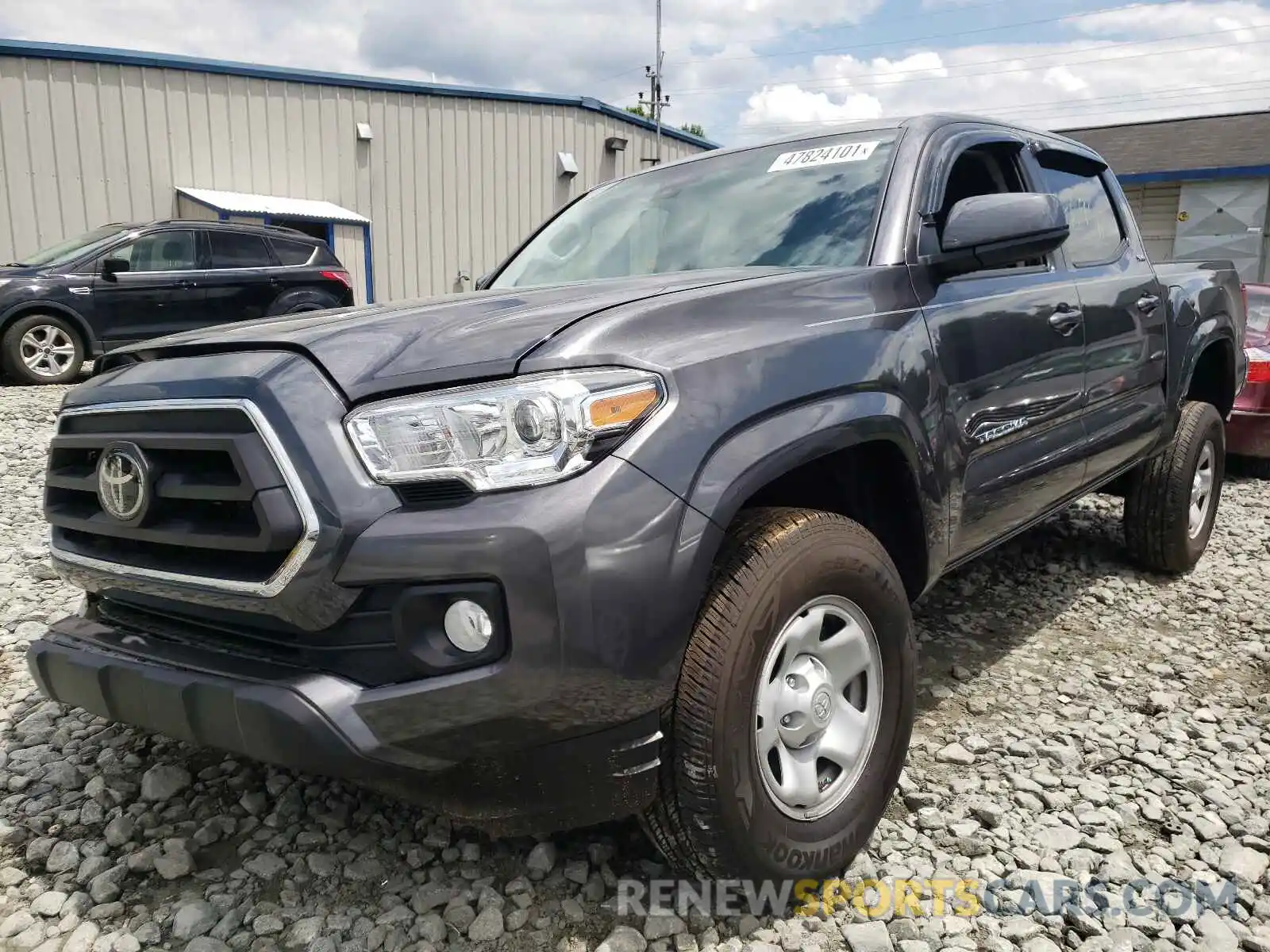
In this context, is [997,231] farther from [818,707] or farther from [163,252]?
[163,252]

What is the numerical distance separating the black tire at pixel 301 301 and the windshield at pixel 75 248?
155 centimetres

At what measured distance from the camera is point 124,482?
1919 millimetres

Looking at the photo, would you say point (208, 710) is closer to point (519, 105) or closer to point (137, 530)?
point (137, 530)

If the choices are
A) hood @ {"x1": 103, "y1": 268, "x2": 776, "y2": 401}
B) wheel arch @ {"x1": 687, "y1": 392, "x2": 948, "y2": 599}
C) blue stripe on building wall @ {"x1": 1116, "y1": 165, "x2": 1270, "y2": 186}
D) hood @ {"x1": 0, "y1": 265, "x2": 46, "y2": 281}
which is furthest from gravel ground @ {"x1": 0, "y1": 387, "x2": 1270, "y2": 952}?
blue stripe on building wall @ {"x1": 1116, "y1": 165, "x2": 1270, "y2": 186}

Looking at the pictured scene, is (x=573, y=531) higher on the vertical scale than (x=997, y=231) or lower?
lower

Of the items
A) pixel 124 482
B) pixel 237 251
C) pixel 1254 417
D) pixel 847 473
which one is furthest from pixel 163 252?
pixel 1254 417

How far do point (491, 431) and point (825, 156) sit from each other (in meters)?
1.74

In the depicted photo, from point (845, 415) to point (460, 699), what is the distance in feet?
3.36

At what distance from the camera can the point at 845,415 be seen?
2.09 metres

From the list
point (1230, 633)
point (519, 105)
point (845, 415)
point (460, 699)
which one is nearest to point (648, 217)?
point (845, 415)

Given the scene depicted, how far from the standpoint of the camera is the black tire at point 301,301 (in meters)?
9.90

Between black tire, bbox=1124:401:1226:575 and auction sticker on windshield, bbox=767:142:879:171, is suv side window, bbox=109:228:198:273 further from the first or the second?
black tire, bbox=1124:401:1226:575

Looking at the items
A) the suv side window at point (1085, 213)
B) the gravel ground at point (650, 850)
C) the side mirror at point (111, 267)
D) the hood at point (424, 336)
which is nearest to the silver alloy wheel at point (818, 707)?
the gravel ground at point (650, 850)

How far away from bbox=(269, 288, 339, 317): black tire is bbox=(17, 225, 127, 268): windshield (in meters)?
1.55
